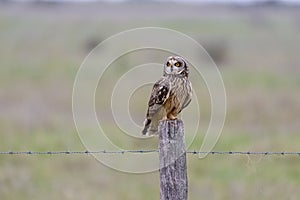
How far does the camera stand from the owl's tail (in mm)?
5668

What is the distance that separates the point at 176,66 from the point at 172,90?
7.2 inches

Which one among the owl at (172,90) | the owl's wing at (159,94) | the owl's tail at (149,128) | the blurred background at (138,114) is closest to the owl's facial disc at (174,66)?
the owl at (172,90)

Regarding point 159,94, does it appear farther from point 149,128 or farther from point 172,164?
point 172,164

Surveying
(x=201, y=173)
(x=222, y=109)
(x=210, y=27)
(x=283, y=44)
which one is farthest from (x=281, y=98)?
(x=210, y=27)

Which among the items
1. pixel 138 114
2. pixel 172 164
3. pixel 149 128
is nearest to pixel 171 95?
pixel 149 128

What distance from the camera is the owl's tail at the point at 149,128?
18.6 ft

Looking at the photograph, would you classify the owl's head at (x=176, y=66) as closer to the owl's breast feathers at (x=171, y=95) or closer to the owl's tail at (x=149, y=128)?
the owl's breast feathers at (x=171, y=95)

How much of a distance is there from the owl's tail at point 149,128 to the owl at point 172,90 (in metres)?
0.18

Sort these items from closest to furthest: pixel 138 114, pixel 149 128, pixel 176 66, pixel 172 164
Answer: pixel 172 164 < pixel 176 66 < pixel 149 128 < pixel 138 114

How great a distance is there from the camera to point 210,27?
44.8 meters

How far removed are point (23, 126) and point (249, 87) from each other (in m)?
8.64

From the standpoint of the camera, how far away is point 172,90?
5.41 meters

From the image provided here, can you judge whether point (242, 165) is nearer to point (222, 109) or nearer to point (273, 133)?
point (273, 133)

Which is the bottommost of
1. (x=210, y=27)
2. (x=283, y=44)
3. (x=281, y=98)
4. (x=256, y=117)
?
(x=256, y=117)
